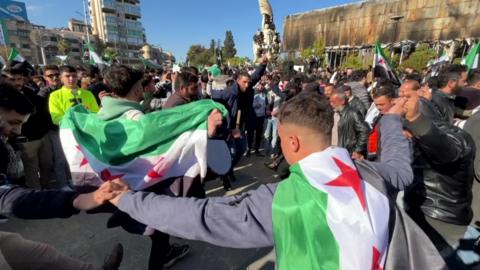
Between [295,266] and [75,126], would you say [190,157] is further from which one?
[295,266]

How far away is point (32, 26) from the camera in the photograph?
2896 inches

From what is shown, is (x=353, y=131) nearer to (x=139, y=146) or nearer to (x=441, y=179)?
(x=441, y=179)

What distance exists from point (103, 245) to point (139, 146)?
1769 millimetres

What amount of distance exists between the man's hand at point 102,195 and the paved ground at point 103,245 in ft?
5.72

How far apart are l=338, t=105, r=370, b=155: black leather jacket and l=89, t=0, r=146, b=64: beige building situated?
250 feet

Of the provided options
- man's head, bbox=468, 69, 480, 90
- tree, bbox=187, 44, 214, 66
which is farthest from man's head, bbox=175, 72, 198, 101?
tree, bbox=187, 44, 214, 66

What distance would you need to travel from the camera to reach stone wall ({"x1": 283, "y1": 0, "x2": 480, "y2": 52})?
23578 mm

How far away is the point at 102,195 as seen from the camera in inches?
57.0

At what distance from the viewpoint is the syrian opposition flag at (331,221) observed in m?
1.07

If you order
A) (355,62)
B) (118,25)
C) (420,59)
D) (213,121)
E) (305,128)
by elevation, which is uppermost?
(118,25)

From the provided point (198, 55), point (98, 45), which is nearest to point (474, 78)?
point (198, 55)

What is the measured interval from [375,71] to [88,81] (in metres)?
6.68

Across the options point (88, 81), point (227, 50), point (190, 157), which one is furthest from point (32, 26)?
point (190, 157)

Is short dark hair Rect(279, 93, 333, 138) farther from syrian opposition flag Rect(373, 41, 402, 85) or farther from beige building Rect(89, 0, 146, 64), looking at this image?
beige building Rect(89, 0, 146, 64)
